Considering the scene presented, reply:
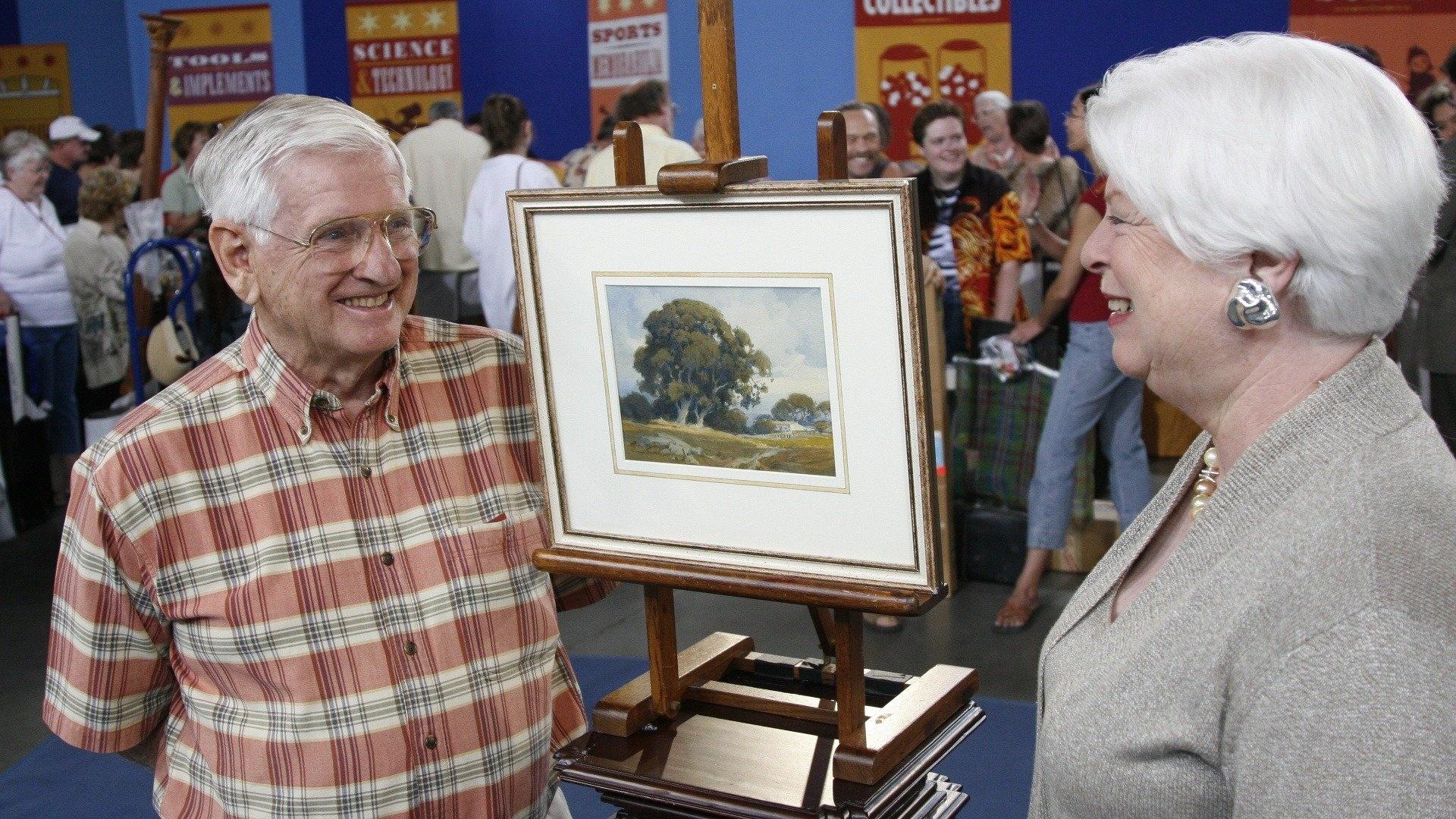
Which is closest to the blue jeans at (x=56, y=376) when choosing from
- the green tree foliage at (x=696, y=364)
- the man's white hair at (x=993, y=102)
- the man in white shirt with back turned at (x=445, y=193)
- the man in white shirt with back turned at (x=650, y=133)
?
the man in white shirt with back turned at (x=445, y=193)

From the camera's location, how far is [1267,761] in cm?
95

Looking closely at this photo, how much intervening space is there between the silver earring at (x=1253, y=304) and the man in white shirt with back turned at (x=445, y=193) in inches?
210

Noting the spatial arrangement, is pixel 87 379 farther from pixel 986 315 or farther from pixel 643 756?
pixel 643 756

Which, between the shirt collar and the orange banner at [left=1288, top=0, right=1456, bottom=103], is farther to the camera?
the orange banner at [left=1288, top=0, right=1456, bottom=103]

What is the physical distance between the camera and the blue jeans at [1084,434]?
3.90m

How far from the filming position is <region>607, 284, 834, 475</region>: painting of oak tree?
134 centimetres

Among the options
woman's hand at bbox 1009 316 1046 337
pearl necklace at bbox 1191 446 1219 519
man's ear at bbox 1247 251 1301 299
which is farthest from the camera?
woman's hand at bbox 1009 316 1046 337

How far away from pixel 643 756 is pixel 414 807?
260mm

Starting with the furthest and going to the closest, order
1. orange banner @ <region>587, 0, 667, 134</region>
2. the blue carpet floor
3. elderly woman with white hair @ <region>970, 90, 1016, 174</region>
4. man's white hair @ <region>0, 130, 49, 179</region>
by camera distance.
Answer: orange banner @ <region>587, 0, 667, 134</region> < elderly woman with white hair @ <region>970, 90, 1016, 174</region> < man's white hair @ <region>0, 130, 49, 179</region> < the blue carpet floor

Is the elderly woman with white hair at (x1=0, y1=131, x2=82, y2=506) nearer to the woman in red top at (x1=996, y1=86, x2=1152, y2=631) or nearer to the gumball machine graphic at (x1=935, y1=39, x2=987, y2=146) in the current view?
the woman in red top at (x1=996, y1=86, x2=1152, y2=631)

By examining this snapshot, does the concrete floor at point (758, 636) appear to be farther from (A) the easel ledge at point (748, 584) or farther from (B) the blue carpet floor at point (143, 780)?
(A) the easel ledge at point (748, 584)

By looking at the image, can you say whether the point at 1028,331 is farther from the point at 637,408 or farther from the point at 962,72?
the point at 962,72

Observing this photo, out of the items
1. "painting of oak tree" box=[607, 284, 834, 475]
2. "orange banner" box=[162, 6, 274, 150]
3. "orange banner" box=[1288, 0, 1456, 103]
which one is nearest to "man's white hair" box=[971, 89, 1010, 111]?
"orange banner" box=[1288, 0, 1456, 103]

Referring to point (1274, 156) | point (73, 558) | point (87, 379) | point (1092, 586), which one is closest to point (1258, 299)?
point (1274, 156)
